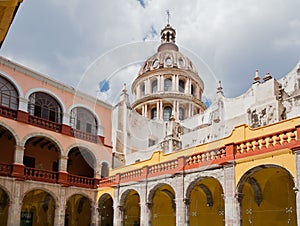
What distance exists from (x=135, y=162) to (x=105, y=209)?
149 inches

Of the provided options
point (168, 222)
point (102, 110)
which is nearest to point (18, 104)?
point (102, 110)

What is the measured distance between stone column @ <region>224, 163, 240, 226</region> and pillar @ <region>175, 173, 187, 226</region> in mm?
2583

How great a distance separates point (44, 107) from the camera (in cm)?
2309

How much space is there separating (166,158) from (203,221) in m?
3.77

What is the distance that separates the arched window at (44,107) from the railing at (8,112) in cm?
137

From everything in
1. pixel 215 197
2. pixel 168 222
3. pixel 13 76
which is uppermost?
pixel 13 76

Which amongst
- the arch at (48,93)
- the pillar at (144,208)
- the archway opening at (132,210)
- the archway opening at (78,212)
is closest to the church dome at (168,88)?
the archway opening at (78,212)

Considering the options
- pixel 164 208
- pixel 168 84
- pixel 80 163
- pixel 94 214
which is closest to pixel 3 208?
pixel 94 214

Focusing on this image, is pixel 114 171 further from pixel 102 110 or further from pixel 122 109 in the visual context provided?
pixel 122 109

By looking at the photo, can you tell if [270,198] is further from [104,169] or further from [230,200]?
[104,169]

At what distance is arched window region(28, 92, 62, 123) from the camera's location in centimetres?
2248

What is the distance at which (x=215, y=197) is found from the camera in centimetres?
1862

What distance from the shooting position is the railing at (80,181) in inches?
888

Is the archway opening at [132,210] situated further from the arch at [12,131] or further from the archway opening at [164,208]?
the arch at [12,131]
